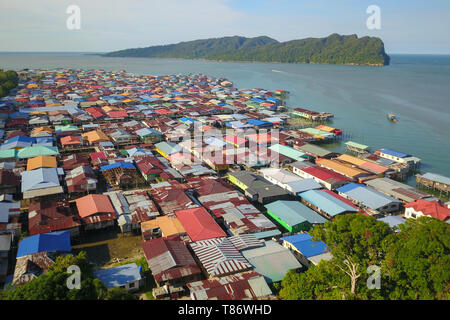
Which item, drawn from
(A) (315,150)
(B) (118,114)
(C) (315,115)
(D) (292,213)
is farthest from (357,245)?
(B) (118,114)

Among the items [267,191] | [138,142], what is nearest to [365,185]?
[267,191]

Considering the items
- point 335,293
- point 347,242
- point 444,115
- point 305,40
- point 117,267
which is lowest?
point 117,267

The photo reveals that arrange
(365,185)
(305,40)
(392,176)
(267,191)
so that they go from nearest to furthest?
1. (267,191)
2. (365,185)
3. (392,176)
4. (305,40)

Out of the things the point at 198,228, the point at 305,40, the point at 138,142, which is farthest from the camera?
the point at 305,40

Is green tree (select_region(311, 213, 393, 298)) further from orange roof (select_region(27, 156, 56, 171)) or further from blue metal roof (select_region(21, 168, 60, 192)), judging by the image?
orange roof (select_region(27, 156, 56, 171))

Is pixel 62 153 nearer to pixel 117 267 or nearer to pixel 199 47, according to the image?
pixel 117 267

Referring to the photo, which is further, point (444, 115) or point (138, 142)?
point (444, 115)

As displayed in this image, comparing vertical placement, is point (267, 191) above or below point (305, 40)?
below
